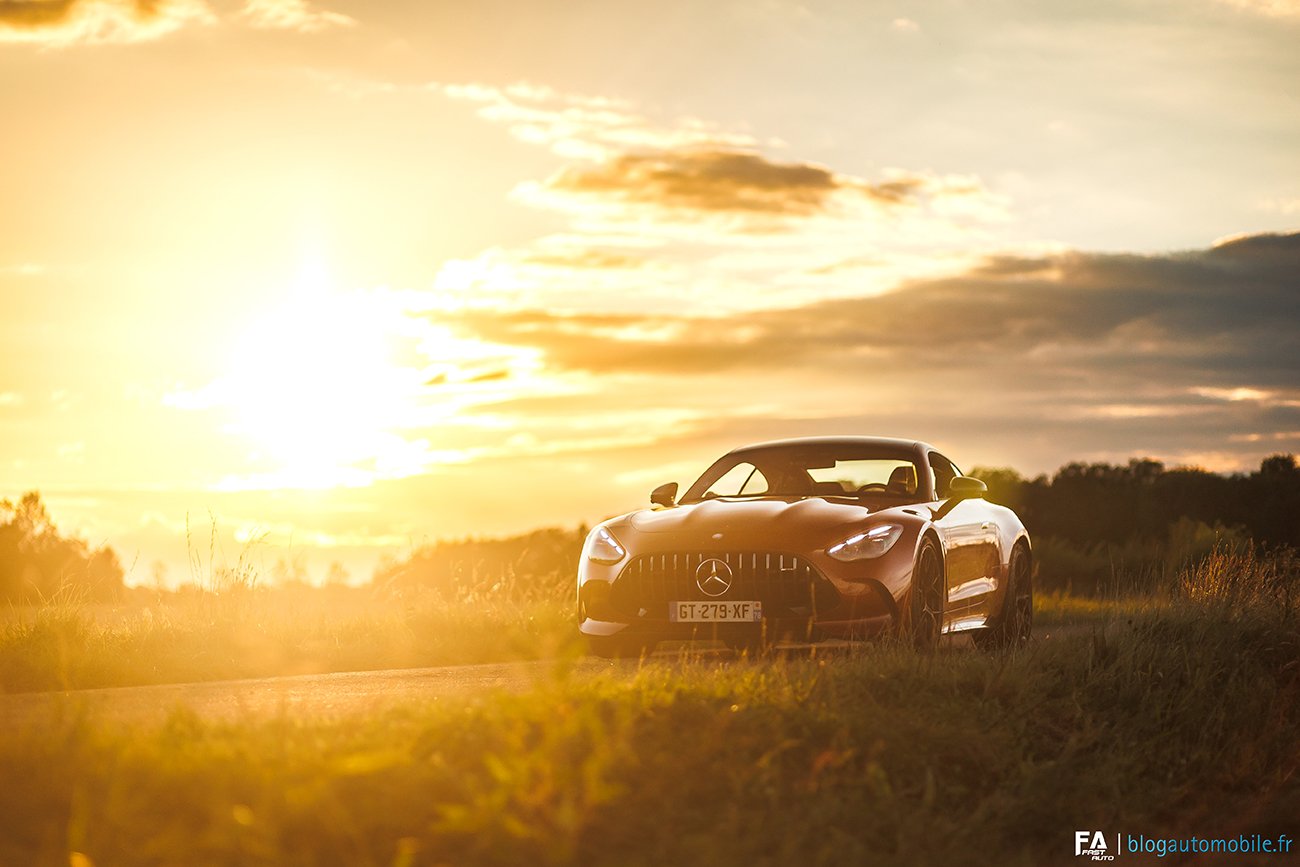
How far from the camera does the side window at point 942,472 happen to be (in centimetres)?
1244

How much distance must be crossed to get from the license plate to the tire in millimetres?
2964

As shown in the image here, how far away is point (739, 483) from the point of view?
12641 millimetres

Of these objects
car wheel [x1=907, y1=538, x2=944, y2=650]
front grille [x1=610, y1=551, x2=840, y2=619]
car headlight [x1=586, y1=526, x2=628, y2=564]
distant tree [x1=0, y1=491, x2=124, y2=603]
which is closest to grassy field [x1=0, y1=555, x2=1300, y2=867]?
front grille [x1=610, y1=551, x2=840, y2=619]

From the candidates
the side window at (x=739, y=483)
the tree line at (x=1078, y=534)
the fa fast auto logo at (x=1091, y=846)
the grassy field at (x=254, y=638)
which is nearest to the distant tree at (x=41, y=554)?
the tree line at (x=1078, y=534)

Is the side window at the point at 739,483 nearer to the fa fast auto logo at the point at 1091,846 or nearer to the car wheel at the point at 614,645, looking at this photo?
the car wheel at the point at 614,645

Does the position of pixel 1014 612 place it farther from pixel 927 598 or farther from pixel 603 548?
pixel 603 548

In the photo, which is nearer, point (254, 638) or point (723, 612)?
point (723, 612)

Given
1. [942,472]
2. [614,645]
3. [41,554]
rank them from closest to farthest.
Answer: [614,645] < [942,472] < [41,554]

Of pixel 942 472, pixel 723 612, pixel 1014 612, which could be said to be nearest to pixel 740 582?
pixel 723 612

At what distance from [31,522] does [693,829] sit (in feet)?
69.6

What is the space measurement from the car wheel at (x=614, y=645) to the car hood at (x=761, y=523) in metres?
0.81

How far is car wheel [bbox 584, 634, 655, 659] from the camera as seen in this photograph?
10875 mm

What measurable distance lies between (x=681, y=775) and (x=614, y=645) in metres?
4.48

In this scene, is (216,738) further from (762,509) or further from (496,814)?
(762,509)
